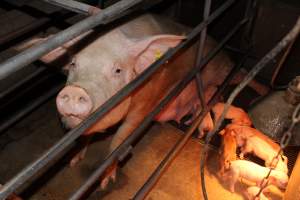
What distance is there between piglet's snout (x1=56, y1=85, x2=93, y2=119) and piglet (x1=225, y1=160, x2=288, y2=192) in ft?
4.26

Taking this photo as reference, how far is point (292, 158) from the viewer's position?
324 centimetres

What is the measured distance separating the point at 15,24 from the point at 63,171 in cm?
257

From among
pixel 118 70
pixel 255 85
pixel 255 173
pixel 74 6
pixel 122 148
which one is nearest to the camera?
pixel 74 6

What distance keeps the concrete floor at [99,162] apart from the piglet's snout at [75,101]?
989 millimetres

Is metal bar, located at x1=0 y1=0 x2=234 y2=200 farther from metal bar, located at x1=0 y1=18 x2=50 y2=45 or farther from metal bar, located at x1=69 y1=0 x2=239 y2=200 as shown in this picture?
metal bar, located at x1=0 y1=18 x2=50 y2=45

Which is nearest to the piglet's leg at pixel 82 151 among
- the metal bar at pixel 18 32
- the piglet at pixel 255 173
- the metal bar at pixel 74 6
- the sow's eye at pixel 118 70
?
the sow's eye at pixel 118 70

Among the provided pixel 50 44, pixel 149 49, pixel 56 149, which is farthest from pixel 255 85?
pixel 50 44

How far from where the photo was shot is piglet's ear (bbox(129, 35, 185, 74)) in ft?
7.58

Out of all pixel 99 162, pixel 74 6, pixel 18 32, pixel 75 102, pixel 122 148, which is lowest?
pixel 99 162

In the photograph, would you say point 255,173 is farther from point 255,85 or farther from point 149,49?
point 255,85

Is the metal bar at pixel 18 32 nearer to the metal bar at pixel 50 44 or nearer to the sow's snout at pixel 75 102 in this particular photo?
the sow's snout at pixel 75 102

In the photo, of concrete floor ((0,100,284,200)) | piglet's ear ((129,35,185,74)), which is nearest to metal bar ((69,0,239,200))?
piglet's ear ((129,35,185,74))

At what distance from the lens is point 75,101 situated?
2119 millimetres

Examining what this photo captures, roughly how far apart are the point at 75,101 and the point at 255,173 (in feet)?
4.82
